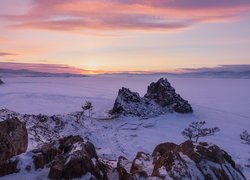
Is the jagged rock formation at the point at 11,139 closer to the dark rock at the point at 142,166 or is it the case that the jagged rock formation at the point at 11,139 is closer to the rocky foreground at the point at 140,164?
the rocky foreground at the point at 140,164

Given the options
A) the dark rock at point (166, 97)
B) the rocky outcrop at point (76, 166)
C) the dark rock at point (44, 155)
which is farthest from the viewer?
the dark rock at point (166, 97)

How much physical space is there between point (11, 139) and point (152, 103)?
36357mm

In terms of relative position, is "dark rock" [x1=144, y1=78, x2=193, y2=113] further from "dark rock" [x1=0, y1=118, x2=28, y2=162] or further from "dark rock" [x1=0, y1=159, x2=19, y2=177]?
"dark rock" [x1=0, y1=159, x2=19, y2=177]

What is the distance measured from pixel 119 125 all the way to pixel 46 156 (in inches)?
1087

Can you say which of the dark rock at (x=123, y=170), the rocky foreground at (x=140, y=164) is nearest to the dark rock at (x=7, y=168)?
the rocky foreground at (x=140, y=164)

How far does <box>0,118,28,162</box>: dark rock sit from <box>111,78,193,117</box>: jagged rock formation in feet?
94.3

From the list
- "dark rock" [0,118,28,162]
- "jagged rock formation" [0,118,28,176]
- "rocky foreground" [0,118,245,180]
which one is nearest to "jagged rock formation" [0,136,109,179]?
"rocky foreground" [0,118,245,180]

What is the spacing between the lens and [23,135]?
22641mm

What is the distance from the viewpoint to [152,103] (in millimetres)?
55781

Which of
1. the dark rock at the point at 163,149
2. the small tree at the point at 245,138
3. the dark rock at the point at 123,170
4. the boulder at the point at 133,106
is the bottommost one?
the small tree at the point at 245,138

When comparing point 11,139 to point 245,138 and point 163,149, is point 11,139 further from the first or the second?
point 245,138

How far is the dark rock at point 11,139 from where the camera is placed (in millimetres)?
19703

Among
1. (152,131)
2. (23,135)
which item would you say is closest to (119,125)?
(152,131)

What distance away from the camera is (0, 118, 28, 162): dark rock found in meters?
19.7
